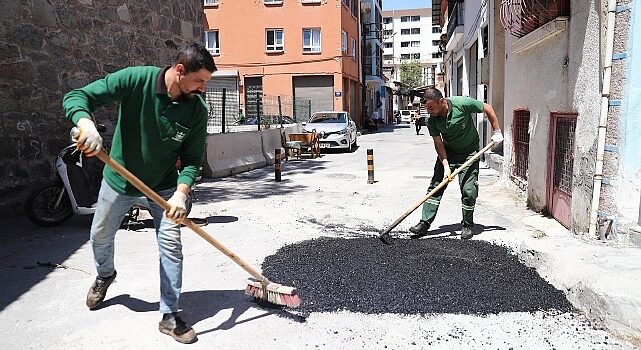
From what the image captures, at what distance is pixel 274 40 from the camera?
31328 mm

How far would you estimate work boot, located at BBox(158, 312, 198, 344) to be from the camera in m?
3.50

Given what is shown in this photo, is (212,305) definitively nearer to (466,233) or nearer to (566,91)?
(466,233)

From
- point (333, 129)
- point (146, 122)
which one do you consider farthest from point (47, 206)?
point (333, 129)

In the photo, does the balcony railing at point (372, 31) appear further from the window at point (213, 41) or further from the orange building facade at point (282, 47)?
the window at point (213, 41)

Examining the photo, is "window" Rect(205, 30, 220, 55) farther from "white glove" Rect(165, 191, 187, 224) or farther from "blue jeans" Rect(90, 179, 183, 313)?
"white glove" Rect(165, 191, 187, 224)

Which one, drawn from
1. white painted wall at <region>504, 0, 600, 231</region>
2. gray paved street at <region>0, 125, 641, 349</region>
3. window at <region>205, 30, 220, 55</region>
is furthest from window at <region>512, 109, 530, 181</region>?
window at <region>205, 30, 220, 55</region>

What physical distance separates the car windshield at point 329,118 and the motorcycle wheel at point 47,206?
14201 mm

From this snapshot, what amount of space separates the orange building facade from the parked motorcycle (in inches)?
950

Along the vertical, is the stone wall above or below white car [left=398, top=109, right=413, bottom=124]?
above

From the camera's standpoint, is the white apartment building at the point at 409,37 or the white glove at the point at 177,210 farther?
the white apartment building at the point at 409,37

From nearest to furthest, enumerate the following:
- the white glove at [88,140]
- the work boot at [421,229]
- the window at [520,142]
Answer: the white glove at [88,140]
the work boot at [421,229]
the window at [520,142]

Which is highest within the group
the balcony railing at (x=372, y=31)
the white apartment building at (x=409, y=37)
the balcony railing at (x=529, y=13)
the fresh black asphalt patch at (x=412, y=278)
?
the white apartment building at (x=409, y=37)

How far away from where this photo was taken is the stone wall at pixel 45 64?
7371 mm

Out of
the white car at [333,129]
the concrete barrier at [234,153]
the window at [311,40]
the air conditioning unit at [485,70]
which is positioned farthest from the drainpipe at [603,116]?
the window at [311,40]
